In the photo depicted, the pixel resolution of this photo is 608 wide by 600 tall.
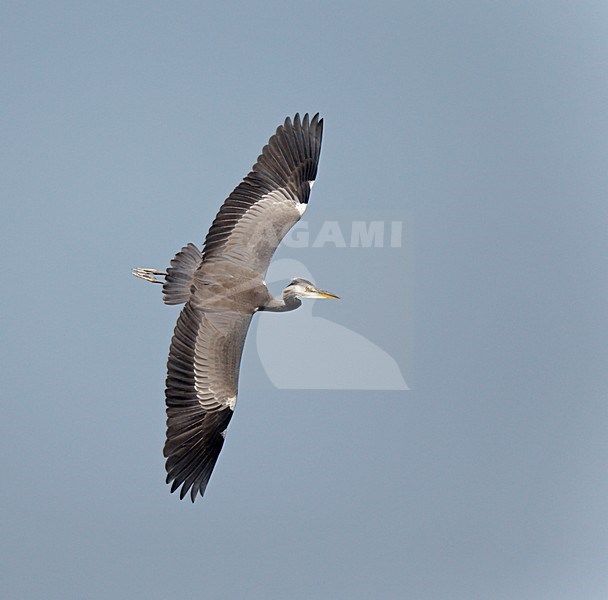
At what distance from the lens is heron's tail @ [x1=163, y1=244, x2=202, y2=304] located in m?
10.4

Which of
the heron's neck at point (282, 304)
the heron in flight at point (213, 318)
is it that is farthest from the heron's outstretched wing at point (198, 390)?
the heron's neck at point (282, 304)

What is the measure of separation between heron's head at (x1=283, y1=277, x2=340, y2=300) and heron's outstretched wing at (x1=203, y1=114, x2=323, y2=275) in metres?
0.28

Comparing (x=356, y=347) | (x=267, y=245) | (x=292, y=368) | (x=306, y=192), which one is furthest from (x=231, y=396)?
(x=356, y=347)

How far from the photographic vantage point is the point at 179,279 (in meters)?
10.4

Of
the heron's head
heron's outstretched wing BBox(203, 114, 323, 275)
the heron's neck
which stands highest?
heron's outstretched wing BBox(203, 114, 323, 275)

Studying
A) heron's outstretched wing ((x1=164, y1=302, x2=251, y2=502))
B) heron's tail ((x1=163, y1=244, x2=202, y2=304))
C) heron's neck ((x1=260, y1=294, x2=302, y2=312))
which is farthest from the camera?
heron's neck ((x1=260, y1=294, x2=302, y2=312))

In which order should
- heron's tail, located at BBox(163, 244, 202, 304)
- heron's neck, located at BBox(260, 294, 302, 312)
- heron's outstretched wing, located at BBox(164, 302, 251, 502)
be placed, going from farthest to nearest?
heron's neck, located at BBox(260, 294, 302, 312)
heron's tail, located at BBox(163, 244, 202, 304)
heron's outstretched wing, located at BBox(164, 302, 251, 502)

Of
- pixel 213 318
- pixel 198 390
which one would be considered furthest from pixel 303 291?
pixel 198 390

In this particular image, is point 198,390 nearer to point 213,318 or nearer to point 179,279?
point 213,318

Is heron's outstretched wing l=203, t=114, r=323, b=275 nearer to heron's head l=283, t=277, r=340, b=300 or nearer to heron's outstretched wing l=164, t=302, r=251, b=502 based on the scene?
heron's head l=283, t=277, r=340, b=300

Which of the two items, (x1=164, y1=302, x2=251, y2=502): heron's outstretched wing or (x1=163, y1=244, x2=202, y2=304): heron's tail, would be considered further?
(x1=163, y1=244, x2=202, y2=304): heron's tail

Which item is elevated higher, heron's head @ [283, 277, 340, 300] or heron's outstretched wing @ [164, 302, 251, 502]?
heron's head @ [283, 277, 340, 300]

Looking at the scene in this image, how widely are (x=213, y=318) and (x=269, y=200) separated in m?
1.37

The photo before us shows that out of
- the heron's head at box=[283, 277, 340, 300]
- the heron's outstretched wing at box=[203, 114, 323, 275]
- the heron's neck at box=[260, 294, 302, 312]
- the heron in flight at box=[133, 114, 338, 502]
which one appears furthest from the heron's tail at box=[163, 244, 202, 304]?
the heron's head at box=[283, 277, 340, 300]
